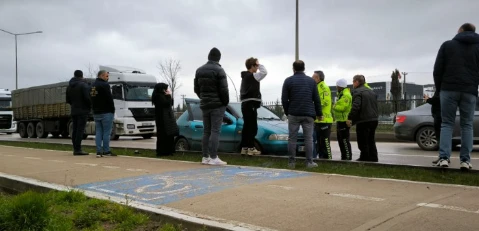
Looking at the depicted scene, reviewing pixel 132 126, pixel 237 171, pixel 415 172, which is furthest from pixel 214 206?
pixel 132 126

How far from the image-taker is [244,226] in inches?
148

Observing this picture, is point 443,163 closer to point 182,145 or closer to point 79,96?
point 182,145

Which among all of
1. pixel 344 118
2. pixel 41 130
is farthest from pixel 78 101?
pixel 41 130

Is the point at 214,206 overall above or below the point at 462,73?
below

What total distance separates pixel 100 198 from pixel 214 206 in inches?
55.2

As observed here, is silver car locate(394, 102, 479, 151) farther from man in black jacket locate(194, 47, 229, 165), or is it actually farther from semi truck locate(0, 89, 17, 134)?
semi truck locate(0, 89, 17, 134)

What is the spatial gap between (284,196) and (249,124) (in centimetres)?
378

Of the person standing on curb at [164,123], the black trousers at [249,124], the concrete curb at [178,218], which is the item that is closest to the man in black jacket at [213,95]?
the black trousers at [249,124]

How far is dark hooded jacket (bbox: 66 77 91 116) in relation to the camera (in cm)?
1019

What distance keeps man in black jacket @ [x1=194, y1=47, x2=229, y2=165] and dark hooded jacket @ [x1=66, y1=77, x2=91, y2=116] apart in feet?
11.8

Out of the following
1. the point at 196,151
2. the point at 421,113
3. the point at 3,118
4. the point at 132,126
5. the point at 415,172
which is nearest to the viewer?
the point at 415,172

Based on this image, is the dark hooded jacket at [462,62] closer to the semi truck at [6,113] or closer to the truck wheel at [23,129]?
the truck wheel at [23,129]

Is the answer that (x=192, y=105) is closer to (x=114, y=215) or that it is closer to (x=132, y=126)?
(x=114, y=215)

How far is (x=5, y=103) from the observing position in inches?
1187
